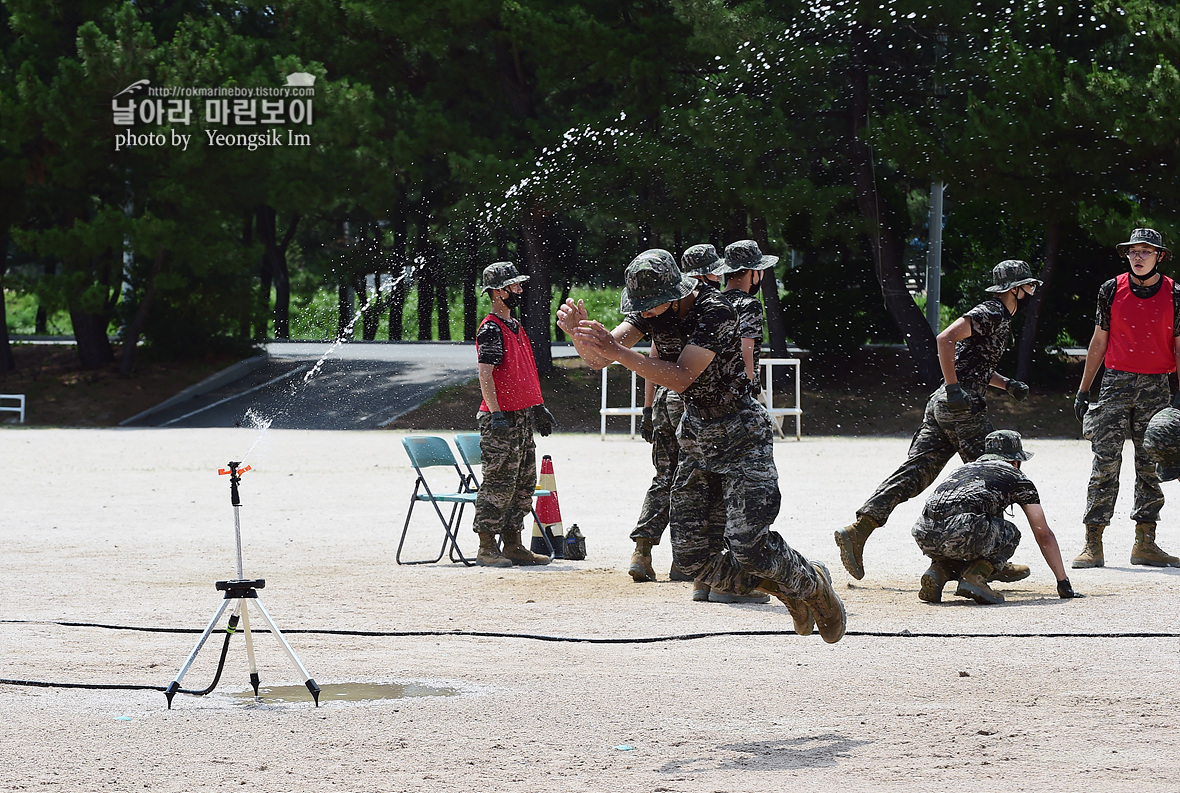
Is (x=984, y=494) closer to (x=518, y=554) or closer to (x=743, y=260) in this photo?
(x=743, y=260)

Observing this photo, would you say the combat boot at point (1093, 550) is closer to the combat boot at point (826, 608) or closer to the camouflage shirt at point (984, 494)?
the camouflage shirt at point (984, 494)

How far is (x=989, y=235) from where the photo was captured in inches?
1176

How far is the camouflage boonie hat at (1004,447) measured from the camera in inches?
304

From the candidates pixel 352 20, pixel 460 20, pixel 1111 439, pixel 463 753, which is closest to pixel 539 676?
pixel 463 753

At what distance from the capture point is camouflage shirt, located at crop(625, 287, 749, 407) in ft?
17.9

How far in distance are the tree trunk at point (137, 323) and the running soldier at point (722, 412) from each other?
24783 millimetres

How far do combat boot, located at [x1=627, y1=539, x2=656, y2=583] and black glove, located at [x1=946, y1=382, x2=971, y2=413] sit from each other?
6.26ft

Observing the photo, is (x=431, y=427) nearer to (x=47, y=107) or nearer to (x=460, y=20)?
(x=460, y=20)

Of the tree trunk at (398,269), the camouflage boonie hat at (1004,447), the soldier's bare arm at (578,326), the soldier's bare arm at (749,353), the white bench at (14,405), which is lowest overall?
the white bench at (14,405)

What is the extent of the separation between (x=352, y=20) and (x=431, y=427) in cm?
864

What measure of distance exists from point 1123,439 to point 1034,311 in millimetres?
18812

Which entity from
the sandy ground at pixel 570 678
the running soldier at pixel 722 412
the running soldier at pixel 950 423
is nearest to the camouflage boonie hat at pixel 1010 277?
the running soldier at pixel 950 423

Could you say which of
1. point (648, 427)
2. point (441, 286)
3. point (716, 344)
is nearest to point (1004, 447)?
point (648, 427)

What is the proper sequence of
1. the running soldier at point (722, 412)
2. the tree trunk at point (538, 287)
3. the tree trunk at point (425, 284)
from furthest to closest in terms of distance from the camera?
the tree trunk at point (425, 284) < the tree trunk at point (538, 287) < the running soldier at point (722, 412)
